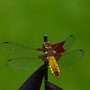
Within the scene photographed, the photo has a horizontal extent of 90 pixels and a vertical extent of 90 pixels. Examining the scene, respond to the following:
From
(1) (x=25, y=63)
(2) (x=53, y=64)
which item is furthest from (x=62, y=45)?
(1) (x=25, y=63)

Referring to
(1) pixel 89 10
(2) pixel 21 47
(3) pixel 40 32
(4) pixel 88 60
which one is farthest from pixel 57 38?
(2) pixel 21 47

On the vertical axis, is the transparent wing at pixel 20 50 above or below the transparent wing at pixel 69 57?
above

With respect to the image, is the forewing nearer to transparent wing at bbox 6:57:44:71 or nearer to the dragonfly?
the dragonfly

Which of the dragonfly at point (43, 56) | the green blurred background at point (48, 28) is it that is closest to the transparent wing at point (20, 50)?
the dragonfly at point (43, 56)

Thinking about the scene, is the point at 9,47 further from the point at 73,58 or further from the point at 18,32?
the point at 18,32

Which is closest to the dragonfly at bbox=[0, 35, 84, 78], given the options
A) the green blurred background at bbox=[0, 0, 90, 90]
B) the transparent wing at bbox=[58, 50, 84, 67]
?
the transparent wing at bbox=[58, 50, 84, 67]

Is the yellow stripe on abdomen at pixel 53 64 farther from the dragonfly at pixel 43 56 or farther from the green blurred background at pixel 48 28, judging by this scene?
the green blurred background at pixel 48 28
